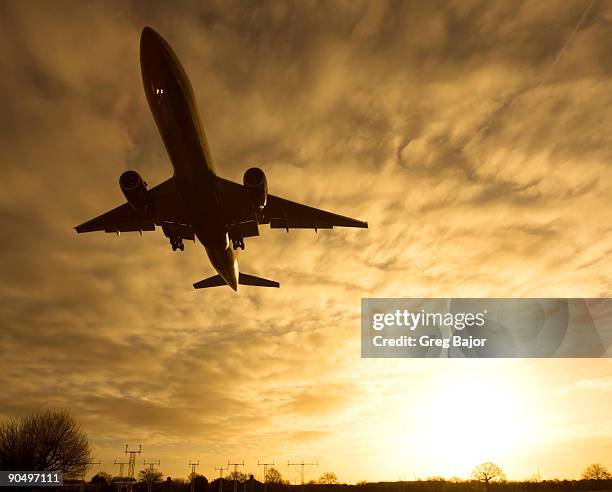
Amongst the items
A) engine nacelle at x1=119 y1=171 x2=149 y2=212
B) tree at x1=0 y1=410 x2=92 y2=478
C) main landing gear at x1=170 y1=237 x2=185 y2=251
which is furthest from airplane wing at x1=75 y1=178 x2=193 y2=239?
tree at x1=0 y1=410 x2=92 y2=478

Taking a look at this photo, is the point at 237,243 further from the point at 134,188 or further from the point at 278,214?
the point at 134,188

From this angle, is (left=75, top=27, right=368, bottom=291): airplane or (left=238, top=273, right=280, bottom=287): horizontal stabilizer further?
(left=238, top=273, right=280, bottom=287): horizontal stabilizer

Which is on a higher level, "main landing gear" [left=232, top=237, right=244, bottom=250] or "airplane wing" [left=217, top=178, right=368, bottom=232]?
"airplane wing" [left=217, top=178, right=368, bottom=232]

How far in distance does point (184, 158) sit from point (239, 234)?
11161 mm

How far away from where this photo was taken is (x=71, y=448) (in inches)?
3981

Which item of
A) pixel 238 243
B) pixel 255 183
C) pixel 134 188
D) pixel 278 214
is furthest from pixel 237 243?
pixel 134 188

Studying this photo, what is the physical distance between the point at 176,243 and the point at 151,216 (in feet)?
13.1

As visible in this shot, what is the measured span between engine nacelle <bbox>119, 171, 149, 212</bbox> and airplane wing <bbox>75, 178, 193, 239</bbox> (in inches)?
59.6

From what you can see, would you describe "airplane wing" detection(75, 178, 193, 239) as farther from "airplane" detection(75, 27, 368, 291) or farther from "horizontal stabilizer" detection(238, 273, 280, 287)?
"horizontal stabilizer" detection(238, 273, 280, 287)

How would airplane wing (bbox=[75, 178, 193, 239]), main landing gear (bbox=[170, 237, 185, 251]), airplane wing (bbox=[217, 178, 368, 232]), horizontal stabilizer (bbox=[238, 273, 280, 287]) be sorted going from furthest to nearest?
horizontal stabilizer (bbox=[238, 273, 280, 287]) < main landing gear (bbox=[170, 237, 185, 251]) < airplane wing (bbox=[75, 178, 193, 239]) < airplane wing (bbox=[217, 178, 368, 232])

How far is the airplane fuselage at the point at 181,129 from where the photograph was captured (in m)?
26.8

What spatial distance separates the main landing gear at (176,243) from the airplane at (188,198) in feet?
0.24

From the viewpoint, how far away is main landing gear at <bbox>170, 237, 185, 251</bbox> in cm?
3959

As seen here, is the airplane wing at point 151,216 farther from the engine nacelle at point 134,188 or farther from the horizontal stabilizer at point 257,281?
the horizontal stabilizer at point 257,281
